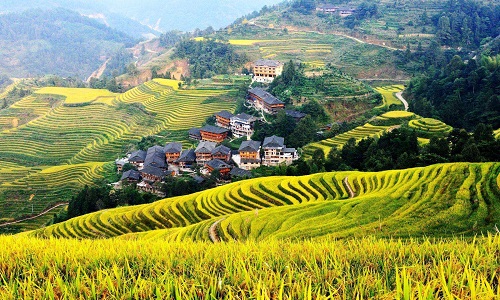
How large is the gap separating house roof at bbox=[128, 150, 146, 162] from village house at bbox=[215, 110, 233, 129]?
7085 millimetres

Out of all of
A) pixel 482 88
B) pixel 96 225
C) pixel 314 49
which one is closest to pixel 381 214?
pixel 96 225

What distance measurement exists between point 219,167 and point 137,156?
6.68 metres

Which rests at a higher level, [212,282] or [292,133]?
[212,282]

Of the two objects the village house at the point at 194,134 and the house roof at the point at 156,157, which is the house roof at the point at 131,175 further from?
the village house at the point at 194,134

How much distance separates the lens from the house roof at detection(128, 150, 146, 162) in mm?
27831

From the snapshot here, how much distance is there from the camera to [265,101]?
3262cm

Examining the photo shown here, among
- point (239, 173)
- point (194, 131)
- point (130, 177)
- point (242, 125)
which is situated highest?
point (242, 125)

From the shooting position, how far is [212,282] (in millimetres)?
3094

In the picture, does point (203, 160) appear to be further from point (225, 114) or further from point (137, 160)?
point (225, 114)

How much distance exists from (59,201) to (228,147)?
11629 mm

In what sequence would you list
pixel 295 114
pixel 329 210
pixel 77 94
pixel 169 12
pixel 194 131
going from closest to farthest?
pixel 329 210, pixel 295 114, pixel 194 131, pixel 77 94, pixel 169 12

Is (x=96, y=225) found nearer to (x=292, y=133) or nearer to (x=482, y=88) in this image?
(x=292, y=133)

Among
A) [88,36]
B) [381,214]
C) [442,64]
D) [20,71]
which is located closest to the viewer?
[381,214]

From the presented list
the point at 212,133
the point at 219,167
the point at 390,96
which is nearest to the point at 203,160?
the point at 219,167
